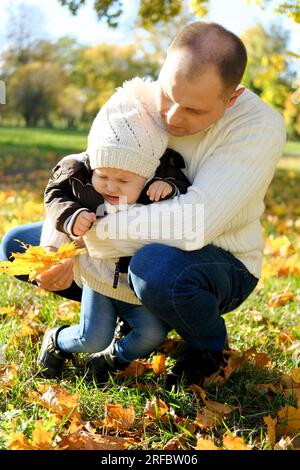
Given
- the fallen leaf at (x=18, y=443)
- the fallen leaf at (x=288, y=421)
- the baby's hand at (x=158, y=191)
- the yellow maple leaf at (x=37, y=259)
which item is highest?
the baby's hand at (x=158, y=191)

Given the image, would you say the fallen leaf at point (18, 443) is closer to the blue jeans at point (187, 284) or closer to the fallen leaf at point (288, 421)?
the blue jeans at point (187, 284)

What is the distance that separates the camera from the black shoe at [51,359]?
2.56 meters

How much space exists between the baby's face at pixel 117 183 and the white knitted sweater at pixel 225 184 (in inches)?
3.0

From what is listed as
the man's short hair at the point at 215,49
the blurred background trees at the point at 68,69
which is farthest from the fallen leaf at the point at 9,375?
the blurred background trees at the point at 68,69

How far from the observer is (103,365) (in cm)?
261

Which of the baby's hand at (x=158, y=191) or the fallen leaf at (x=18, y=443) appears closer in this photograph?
the fallen leaf at (x=18, y=443)

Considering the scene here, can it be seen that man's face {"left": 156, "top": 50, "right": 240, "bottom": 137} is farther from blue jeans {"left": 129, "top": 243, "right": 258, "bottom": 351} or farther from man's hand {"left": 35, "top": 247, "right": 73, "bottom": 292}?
man's hand {"left": 35, "top": 247, "right": 73, "bottom": 292}

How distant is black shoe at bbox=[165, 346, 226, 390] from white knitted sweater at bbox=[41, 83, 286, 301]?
0.39 metres

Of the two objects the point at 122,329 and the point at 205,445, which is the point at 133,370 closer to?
the point at 122,329

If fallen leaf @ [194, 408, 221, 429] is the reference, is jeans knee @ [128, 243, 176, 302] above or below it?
above

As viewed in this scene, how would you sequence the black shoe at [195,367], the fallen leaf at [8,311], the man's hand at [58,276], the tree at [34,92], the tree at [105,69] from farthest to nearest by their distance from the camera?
the tree at [105,69], the tree at [34,92], the fallen leaf at [8,311], the black shoe at [195,367], the man's hand at [58,276]

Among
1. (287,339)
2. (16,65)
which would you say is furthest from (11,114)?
(287,339)

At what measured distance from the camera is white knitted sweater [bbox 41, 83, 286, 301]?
2358 millimetres

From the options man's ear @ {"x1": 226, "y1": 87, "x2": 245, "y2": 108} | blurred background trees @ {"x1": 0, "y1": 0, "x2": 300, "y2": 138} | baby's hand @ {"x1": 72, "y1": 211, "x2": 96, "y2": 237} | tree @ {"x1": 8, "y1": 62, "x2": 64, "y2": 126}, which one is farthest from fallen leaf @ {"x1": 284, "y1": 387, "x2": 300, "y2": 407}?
tree @ {"x1": 8, "y1": 62, "x2": 64, "y2": 126}
